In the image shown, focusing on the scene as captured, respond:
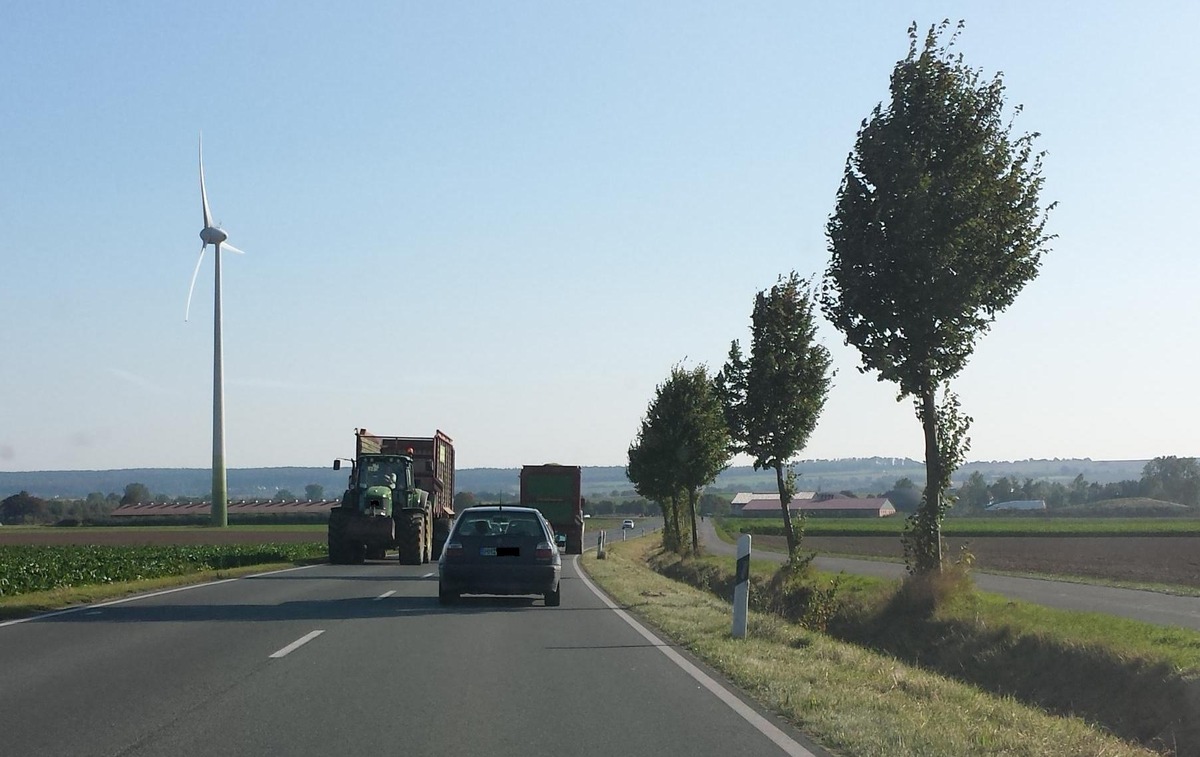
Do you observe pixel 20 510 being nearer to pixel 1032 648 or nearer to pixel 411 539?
pixel 411 539

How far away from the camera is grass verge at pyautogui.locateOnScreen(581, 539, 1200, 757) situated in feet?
25.6

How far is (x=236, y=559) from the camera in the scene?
33.7 metres

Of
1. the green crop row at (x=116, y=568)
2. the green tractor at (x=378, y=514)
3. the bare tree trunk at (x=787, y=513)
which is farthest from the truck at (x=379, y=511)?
the bare tree trunk at (x=787, y=513)

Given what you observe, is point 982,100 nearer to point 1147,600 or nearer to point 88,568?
point 1147,600

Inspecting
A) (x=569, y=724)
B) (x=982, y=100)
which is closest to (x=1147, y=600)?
(x=982, y=100)

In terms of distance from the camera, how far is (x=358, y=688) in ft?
31.6

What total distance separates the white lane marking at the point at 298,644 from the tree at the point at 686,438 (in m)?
32.8

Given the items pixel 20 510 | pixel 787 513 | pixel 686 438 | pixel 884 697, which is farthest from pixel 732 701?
pixel 20 510

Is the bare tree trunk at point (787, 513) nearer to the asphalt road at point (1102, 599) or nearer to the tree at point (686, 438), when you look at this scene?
the asphalt road at point (1102, 599)

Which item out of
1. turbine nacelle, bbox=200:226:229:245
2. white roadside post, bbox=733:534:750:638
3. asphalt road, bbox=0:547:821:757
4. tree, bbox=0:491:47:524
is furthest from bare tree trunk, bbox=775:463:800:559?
tree, bbox=0:491:47:524

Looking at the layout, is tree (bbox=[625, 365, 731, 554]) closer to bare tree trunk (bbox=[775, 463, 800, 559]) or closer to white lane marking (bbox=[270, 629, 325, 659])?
bare tree trunk (bbox=[775, 463, 800, 559])

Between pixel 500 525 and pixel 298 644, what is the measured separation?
5.69 m

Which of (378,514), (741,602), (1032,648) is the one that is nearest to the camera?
(741,602)

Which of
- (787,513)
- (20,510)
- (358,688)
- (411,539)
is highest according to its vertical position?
(20,510)
